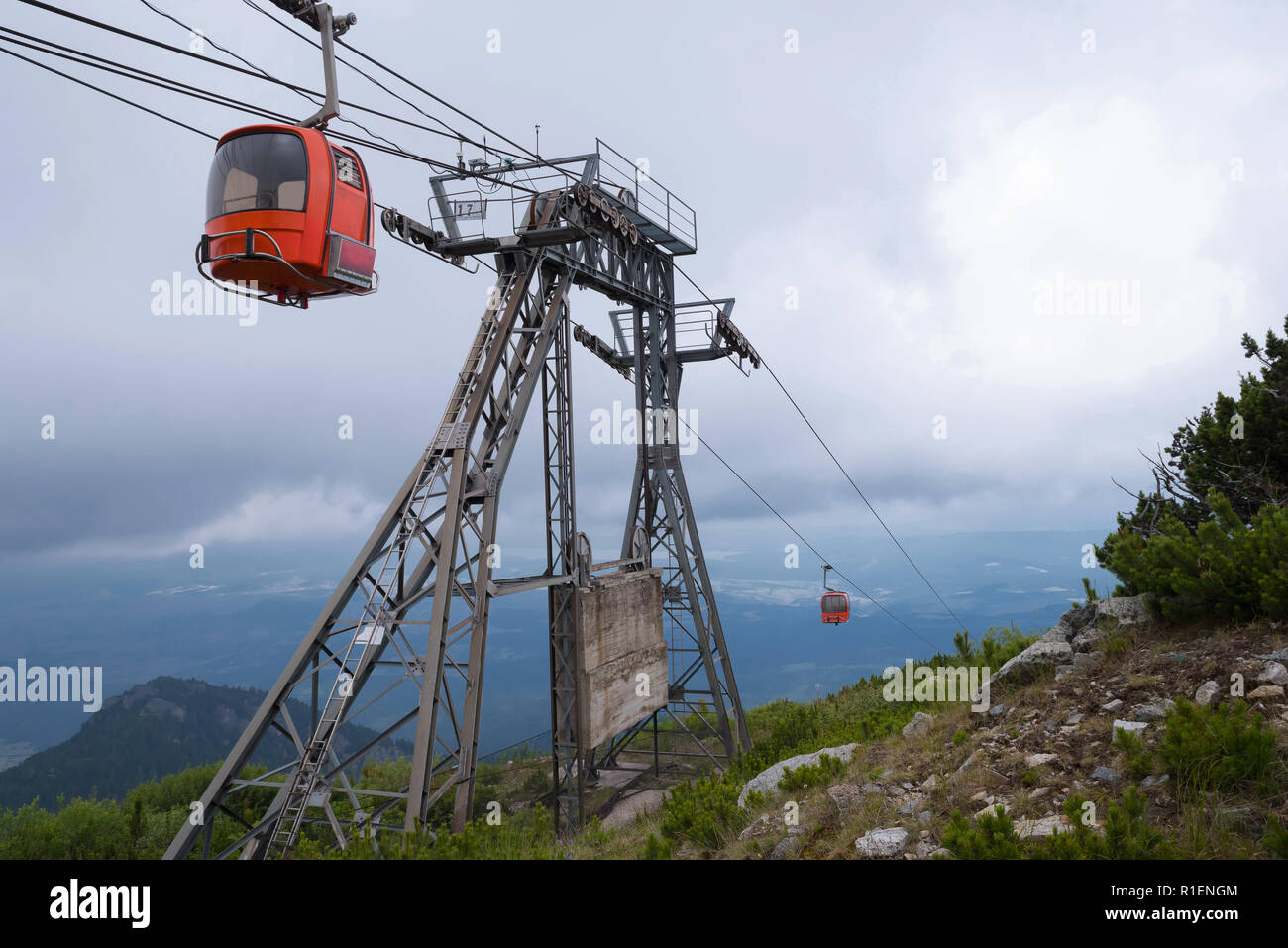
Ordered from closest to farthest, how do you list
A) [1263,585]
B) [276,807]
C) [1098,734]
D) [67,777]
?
[1098,734], [1263,585], [276,807], [67,777]

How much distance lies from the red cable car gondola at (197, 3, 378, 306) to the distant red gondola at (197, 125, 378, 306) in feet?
0.04

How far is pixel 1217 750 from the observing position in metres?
6.08

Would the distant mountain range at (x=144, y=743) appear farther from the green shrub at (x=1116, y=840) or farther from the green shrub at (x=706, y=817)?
the green shrub at (x=1116, y=840)

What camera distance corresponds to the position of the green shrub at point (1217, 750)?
19.4 feet

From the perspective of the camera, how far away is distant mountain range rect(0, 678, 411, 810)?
3046 inches

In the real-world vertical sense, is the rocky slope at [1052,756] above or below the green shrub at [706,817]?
above

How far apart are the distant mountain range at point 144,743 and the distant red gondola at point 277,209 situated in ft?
186

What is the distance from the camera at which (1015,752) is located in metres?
7.55

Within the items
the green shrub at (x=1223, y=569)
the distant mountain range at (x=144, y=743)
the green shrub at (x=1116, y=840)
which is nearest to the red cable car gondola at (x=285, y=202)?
the green shrub at (x=1116, y=840)

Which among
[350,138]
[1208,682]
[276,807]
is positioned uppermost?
[350,138]
